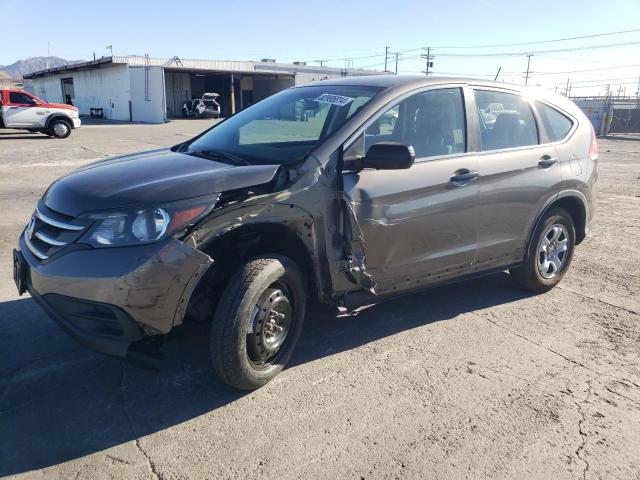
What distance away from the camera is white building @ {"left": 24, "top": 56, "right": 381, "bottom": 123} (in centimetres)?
3825

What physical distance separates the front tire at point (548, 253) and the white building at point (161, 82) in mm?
33521

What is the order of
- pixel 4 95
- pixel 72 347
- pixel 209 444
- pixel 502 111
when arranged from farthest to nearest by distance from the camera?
1. pixel 4 95
2. pixel 502 111
3. pixel 72 347
4. pixel 209 444

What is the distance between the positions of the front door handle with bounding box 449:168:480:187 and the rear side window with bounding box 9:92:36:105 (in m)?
21.7

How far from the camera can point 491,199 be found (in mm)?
4223

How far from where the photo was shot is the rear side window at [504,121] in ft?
14.1

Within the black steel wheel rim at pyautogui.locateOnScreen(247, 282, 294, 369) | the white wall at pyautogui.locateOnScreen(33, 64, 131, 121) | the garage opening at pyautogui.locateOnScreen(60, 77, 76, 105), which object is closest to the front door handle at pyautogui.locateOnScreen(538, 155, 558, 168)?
the black steel wheel rim at pyautogui.locateOnScreen(247, 282, 294, 369)

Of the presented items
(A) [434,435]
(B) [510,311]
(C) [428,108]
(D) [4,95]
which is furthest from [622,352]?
(D) [4,95]

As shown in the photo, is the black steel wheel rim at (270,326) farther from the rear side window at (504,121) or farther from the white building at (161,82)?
the white building at (161,82)

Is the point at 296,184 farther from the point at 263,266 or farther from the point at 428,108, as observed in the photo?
the point at 428,108

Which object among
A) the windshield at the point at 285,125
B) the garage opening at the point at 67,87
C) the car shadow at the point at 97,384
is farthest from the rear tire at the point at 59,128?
the garage opening at the point at 67,87

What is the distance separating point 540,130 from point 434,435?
3.11 metres

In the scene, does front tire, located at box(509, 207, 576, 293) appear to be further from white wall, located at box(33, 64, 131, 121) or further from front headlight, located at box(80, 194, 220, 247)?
white wall, located at box(33, 64, 131, 121)

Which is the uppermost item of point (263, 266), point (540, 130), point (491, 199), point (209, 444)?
point (540, 130)

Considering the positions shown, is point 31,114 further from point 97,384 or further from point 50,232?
point 97,384
